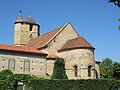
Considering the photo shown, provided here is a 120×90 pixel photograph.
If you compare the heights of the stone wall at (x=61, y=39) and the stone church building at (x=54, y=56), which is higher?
the stone wall at (x=61, y=39)

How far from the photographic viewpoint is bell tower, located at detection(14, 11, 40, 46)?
2122 inches

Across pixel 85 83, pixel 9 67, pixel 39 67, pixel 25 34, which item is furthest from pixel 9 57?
pixel 25 34

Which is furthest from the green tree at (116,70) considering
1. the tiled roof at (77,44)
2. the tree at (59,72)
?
the tree at (59,72)

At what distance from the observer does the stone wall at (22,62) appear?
34141 mm

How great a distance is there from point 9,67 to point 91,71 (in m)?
13.0

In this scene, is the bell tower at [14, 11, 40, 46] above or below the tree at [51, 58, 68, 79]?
above

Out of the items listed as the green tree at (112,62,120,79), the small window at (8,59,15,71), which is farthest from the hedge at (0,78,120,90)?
the green tree at (112,62,120,79)

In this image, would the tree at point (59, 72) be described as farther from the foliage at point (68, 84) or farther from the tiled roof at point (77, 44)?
the tiled roof at point (77, 44)

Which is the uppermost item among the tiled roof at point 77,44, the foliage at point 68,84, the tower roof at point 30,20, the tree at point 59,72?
the tower roof at point 30,20

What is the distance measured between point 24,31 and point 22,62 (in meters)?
19.3

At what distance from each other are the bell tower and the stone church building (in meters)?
12.9

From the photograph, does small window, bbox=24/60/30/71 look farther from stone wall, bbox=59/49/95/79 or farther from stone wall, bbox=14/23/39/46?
stone wall, bbox=14/23/39/46

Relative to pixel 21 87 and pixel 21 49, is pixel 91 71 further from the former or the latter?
pixel 21 87

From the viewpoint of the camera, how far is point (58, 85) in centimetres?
2458
